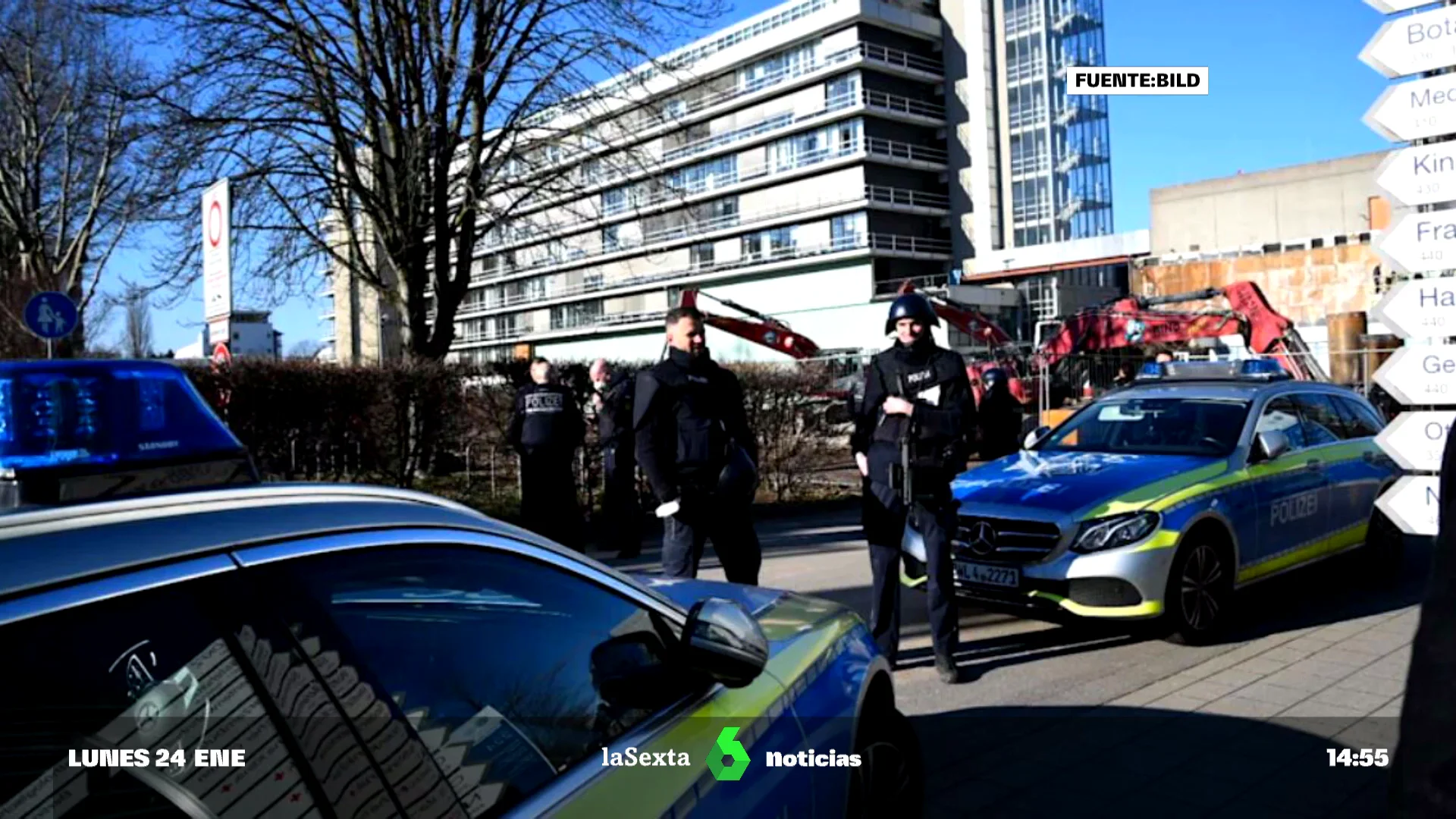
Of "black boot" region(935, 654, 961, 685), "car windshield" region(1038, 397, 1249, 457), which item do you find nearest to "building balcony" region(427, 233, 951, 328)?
"car windshield" region(1038, 397, 1249, 457)

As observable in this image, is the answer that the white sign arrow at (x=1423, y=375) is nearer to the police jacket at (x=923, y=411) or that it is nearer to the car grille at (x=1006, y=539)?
the car grille at (x=1006, y=539)

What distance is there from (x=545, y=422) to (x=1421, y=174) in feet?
21.7

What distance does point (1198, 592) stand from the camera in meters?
6.07

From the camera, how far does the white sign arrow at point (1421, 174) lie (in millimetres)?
4586

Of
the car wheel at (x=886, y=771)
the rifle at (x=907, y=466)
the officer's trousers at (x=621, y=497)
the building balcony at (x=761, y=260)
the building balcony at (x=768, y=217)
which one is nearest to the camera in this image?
the car wheel at (x=886, y=771)

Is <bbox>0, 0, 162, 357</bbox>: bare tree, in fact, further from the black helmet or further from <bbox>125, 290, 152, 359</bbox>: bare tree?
the black helmet

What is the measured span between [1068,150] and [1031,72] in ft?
16.9

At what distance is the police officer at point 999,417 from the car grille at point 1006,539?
585cm

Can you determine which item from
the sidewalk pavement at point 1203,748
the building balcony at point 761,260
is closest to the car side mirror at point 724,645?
the sidewalk pavement at point 1203,748

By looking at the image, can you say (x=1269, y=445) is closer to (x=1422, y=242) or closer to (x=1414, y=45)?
(x=1422, y=242)

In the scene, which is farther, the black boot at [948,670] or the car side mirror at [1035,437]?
the car side mirror at [1035,437]

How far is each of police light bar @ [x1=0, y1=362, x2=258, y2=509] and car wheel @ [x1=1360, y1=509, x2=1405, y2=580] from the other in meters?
8.06

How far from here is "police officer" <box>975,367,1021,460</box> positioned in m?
12.0

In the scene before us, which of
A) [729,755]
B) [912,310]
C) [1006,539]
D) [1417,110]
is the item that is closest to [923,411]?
[912,310]
